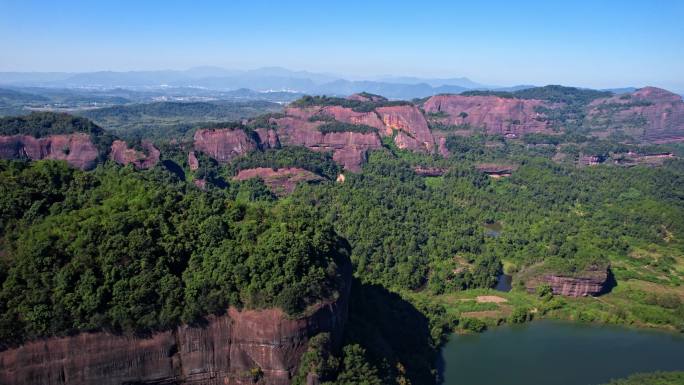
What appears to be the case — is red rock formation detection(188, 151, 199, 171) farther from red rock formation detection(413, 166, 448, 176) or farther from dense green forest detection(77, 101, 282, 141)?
dense green forest detection(77, 101, 282, 141)

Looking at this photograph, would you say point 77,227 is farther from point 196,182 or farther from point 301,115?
point 301,115

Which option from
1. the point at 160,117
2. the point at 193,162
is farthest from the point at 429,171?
the point at 160,117

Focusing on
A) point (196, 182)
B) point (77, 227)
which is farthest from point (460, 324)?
point (196, 182)

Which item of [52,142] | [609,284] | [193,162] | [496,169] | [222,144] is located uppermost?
[52,142]

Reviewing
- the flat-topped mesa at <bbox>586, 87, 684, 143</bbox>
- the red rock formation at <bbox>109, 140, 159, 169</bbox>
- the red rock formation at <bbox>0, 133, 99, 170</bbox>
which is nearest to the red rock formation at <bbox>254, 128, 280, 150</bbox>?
the red rock formation at <bbox>109, 140, 159, 169</bbox>

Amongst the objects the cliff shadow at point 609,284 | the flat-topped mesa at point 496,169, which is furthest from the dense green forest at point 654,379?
the flat-topped mesa at point 496,169

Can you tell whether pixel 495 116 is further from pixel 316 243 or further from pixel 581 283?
pixel 316 243
